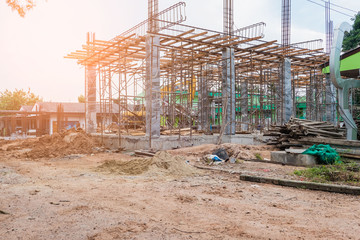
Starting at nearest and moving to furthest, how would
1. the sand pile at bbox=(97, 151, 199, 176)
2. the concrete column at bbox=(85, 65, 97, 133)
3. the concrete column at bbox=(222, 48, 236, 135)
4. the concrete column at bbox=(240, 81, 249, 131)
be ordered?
the sand pile at bbox=(97, 151, 199, 176) < the concrete column at bbox=(222, 48, 236, 135) < the concrete column at bbox=(85, 65, 97, 133) < the concrete column at bbox=(240, 81, 249, 131)

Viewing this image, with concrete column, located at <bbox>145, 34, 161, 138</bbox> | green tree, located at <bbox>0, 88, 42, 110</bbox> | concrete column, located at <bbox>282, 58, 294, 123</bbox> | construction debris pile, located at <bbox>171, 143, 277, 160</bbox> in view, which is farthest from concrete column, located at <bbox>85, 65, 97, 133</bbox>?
green tree, located at <bbox>0, 88, 42, 110</bbox>

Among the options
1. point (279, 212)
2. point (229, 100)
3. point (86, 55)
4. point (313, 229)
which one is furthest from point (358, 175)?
point (86, 55)

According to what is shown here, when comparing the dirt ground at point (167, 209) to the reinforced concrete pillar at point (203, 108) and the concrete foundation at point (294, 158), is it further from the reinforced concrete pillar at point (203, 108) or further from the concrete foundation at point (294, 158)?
the reinforced concrete pillar at point (203, 108)

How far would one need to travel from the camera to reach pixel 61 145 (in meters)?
16.6

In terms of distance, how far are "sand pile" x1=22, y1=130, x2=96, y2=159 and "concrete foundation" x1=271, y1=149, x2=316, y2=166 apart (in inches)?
362

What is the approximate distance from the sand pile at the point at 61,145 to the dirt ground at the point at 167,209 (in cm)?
628

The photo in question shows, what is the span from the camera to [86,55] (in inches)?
819

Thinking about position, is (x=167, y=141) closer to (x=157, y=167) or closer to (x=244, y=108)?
(x=157, y=167)

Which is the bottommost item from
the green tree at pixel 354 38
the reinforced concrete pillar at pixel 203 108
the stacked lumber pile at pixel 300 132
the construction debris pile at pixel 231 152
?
the construction debris pile at pixel 231 152

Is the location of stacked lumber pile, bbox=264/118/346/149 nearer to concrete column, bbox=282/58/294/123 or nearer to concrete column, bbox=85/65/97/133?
concrete column, bbox=282/58/294/123

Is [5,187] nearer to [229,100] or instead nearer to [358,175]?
[358,175]

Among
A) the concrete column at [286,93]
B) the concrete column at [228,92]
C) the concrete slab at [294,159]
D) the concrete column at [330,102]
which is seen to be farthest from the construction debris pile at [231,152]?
the concrete column at [330,102]

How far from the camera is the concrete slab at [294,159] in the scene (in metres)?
10.7

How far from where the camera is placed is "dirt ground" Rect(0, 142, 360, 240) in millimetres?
4145
